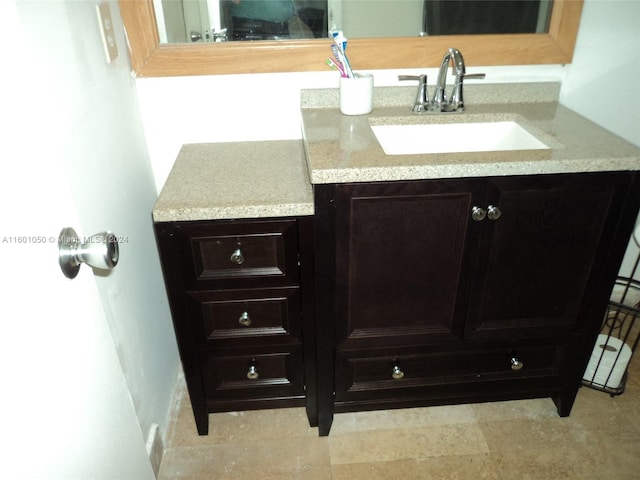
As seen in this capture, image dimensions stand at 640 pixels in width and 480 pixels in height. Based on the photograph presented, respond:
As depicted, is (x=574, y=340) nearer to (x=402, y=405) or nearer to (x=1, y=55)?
(x=402, y=405)

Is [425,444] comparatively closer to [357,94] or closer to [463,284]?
[463,284]

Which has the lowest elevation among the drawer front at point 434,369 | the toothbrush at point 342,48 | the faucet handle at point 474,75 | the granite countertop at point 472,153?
the drawer front at point 434,369

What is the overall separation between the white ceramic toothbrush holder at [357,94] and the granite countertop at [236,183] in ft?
0.61

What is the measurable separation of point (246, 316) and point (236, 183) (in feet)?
1.10

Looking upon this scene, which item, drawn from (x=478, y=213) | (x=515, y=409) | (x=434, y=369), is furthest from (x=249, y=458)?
(x=478, y=213)

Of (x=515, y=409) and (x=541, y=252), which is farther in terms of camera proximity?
(x=515, y=409)

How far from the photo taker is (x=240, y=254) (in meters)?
1.11

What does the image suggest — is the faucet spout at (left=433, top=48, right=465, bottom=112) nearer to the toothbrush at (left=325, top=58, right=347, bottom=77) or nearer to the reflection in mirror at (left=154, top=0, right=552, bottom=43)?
the reflection in mirror at (left=154, top=0, right=552, bottom=43)

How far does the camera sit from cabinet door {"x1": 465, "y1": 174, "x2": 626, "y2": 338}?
1.08 metres

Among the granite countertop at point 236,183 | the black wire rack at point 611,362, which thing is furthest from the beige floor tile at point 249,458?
the black wire rack at point 611,362

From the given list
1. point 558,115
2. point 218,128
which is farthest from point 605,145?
point 218,128

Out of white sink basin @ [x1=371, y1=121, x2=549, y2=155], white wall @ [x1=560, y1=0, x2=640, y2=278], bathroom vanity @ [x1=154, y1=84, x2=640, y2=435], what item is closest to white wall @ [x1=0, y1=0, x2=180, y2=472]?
bathroom vanity @ [x1=154, y1=84, x2=640, y2=435]

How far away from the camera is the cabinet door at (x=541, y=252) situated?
108 centimetres

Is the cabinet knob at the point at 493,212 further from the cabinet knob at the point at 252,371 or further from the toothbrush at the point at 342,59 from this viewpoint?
the cabinet knob at the point at 252,371
